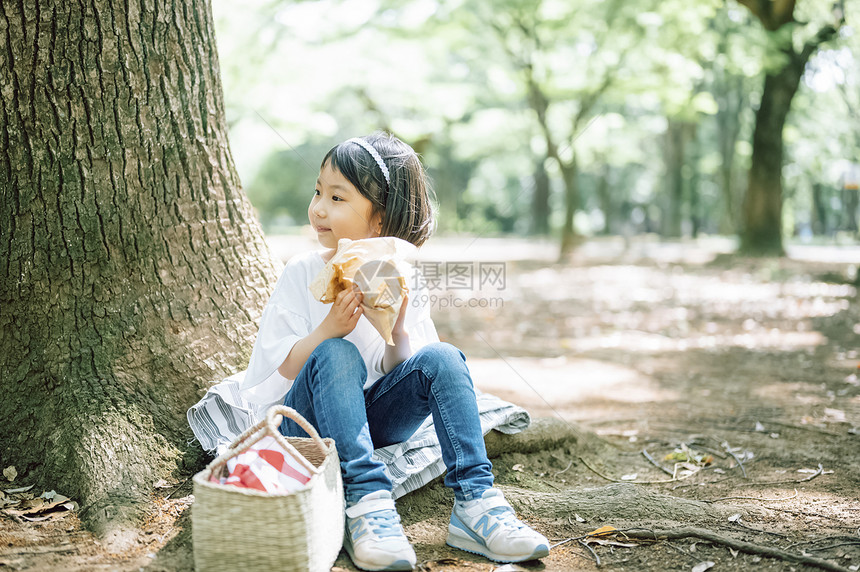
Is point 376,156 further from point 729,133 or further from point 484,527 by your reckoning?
point 729,133

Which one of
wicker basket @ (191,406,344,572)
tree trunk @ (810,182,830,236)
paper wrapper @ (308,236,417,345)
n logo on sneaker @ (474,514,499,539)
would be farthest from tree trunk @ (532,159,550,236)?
wicker basket @ (191,406,344,572)

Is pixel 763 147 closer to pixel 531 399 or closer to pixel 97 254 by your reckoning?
pixel 531 399

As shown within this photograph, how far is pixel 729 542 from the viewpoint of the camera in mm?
2064

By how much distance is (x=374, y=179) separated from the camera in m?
2.28

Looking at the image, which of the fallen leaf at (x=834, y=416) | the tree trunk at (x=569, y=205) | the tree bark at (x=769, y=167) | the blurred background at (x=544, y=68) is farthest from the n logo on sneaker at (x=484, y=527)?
the tree trunk at (x=569, y=205)

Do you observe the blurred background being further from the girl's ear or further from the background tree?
the girl's ear

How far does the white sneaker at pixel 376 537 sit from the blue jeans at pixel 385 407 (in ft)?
0.12

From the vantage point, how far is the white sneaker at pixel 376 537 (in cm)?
185

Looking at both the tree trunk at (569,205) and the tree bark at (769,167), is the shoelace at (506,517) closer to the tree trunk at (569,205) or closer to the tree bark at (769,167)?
the tree bark at (769,167)

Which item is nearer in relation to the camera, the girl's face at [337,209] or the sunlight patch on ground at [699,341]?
the girl's face at [337,209]

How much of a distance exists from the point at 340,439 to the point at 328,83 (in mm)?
12546

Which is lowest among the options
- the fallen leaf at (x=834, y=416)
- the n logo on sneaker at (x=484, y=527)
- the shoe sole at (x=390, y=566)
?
the fallen leaf at (x=834, y=416)

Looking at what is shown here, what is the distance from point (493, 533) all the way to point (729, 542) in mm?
733

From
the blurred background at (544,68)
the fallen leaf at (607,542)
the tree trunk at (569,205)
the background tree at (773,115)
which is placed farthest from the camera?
the tree trunk at (569,205)
